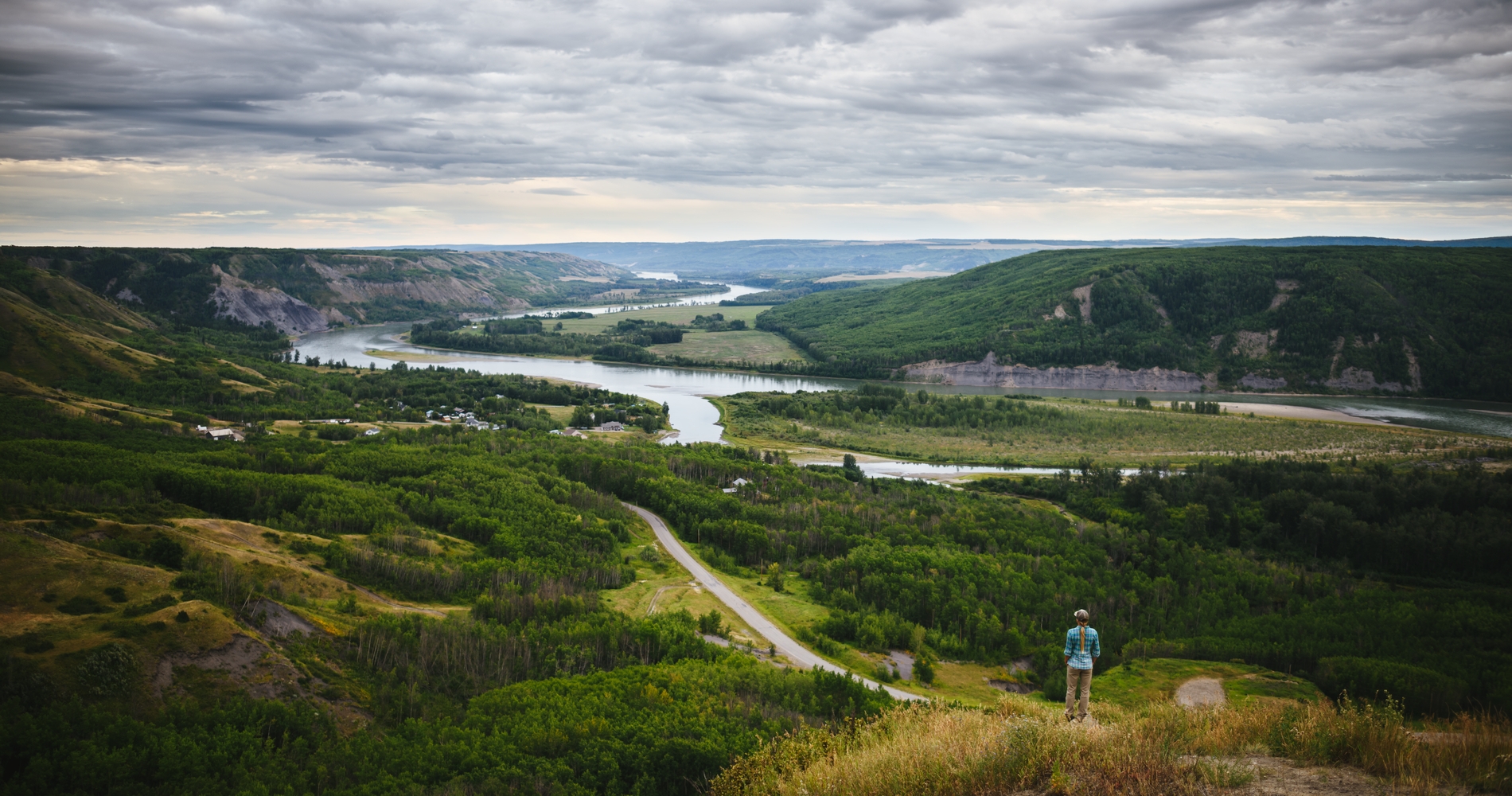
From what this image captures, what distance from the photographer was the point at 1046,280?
189750 mm

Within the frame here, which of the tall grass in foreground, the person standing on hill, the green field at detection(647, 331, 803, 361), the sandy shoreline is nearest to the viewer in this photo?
the tall grass in foreground

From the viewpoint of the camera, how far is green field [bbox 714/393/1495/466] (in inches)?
3489

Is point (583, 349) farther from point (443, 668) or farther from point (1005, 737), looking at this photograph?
point (1005, 737)

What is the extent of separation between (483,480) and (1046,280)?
528ft

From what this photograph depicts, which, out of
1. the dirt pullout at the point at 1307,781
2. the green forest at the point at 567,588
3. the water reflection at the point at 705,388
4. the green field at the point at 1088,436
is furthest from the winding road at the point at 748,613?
the green field at the point at 1088,436

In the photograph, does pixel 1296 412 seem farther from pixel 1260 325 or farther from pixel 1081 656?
pixel 1081 656

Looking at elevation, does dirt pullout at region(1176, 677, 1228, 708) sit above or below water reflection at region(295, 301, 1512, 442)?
below

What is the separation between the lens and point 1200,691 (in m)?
34.1

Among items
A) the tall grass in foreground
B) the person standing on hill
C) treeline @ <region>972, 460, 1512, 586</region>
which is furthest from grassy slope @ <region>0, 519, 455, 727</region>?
treeline @ <region>972, 460, 1512, 586</region>

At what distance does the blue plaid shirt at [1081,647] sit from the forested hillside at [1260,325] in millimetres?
133799

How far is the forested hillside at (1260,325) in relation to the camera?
427ft

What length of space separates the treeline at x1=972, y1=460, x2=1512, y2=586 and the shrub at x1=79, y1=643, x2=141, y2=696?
2382 inches

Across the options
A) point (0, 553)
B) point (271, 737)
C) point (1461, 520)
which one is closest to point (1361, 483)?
point (1461, 520)

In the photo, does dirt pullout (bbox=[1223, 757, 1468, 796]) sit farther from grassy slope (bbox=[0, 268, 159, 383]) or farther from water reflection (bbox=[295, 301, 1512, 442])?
grassy slope (bbox=[0, 268, 159, 383])
